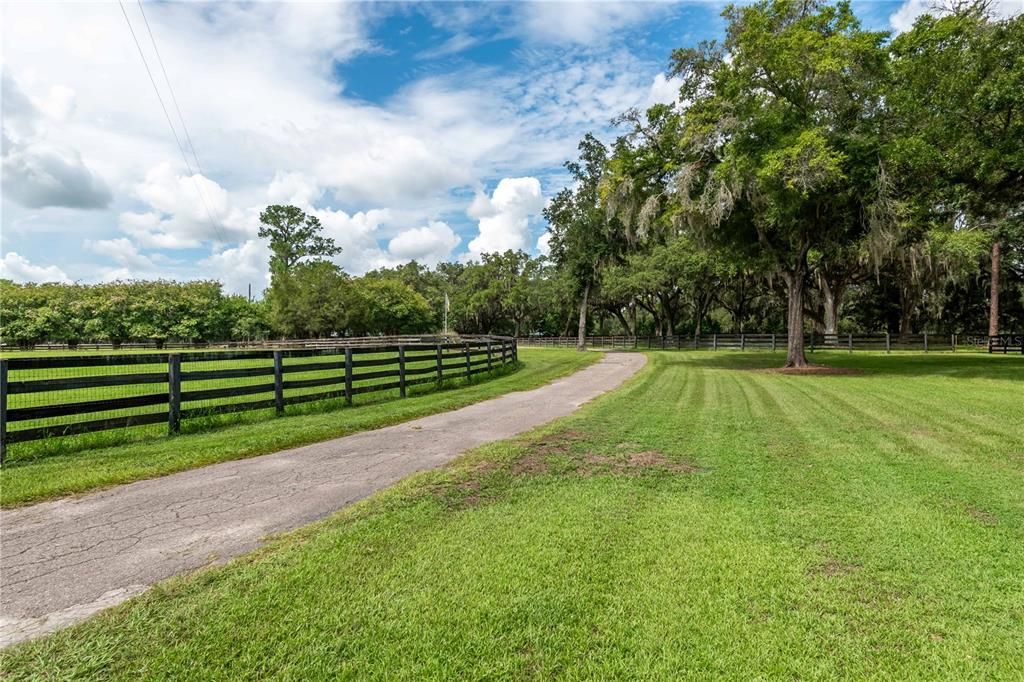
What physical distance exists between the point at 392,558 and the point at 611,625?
1.41 metres

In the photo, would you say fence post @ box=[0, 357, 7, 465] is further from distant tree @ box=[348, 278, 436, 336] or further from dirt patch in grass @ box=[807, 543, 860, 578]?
distant tree @ box=[348, 278, 436, 336]

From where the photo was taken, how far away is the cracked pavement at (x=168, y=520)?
2.96 metres

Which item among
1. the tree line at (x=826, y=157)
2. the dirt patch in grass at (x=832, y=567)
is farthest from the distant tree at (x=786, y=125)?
the dirt patch in grass at (x=832, y=567)

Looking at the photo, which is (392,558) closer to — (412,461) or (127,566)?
(127,566)

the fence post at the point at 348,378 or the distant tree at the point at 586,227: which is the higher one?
the distant tree at the point at 586,227

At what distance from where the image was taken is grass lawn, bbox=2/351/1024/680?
2371 mm

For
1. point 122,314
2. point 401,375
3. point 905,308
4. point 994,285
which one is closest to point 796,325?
point 401,375

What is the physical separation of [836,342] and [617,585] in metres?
35.8

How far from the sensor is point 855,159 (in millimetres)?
16219

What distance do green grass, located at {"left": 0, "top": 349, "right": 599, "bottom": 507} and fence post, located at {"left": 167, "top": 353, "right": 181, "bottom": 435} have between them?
0.13m

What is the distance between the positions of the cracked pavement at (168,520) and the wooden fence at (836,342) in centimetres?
3291

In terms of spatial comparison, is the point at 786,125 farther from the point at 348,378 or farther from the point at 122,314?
the point at 122,314

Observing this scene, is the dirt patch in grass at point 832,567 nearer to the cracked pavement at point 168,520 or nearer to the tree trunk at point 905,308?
the cracked pavement at point 168,520

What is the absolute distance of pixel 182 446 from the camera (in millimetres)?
6547
